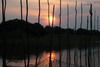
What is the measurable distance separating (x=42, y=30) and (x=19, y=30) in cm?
498

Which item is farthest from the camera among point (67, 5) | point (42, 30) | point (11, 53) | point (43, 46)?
point (42, 30)

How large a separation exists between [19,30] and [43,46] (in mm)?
3602

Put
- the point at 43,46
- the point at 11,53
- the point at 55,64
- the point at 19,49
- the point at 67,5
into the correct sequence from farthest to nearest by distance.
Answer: the point at 43,46
the point at 19,49
the point at 11,53
the point at 55,64
the point at 67,5

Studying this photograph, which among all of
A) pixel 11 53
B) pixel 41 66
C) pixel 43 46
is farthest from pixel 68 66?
pixel 43 46

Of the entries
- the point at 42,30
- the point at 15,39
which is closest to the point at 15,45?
the point at 15,39

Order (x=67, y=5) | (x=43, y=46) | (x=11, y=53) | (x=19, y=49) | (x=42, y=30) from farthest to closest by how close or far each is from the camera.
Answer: (x=42, y=30)
(x=43, y=46)
(x=19, y=49)
(x=11, y=53)
(x=67, y=5)

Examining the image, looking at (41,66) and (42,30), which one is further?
(42,30)

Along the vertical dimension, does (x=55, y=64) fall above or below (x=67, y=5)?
below

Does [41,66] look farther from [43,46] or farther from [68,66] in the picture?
[43,46]

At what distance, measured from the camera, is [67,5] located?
12.0 m

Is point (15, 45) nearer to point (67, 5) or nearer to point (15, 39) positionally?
point (15, 39)

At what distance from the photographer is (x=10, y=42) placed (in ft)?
73.2

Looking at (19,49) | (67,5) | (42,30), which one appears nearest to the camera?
(67,5)

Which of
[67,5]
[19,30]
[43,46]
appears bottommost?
[43,46]
